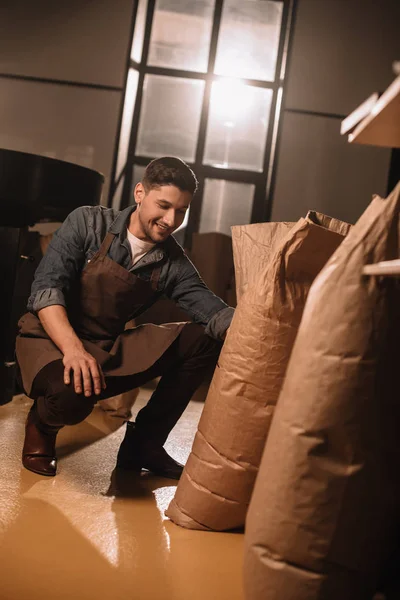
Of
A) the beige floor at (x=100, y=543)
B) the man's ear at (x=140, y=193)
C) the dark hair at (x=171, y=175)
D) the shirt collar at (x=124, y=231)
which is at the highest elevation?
the dark hair at (x=171, y=175)

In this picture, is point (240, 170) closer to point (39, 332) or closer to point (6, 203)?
point (6, 203)

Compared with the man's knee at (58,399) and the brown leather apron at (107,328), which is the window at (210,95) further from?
the man's knee at (58,399)

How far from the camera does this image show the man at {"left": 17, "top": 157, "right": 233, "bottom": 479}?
6.02 ft

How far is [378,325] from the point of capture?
37.7 inches

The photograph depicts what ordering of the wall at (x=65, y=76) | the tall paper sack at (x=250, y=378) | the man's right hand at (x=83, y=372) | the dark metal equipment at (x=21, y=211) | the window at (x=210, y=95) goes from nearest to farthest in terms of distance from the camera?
1. the tall paper sack at (x=250, y=378)
2. the man's right hand at (x=83, y=372)
3. the dark metal equipment at (x=21, y=211)
4. the wall at (x=65, y=76)
5. the window at (x=210, y=95)

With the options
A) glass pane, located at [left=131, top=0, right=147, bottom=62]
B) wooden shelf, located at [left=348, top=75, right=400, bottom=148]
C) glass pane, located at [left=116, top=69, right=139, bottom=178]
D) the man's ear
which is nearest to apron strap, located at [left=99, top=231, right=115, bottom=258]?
the man's ear

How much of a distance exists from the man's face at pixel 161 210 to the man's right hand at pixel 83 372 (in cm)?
43

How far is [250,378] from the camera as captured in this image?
141cm

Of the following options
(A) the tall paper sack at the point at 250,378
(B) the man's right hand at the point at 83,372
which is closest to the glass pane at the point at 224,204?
(B) the man's right hand at the point at 83,372

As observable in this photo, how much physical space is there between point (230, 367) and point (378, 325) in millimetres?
536

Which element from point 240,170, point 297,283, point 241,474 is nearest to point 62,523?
point 241,474

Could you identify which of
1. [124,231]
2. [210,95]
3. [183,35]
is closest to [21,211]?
[124,231]

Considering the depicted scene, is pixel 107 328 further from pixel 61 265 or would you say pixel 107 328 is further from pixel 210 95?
pixel 210 95

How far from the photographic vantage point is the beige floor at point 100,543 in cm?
119
